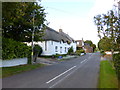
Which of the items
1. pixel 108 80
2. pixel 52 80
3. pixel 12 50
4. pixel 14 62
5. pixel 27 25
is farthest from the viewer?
pixel 27 25

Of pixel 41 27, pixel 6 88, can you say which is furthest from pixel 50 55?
pixel 6 88

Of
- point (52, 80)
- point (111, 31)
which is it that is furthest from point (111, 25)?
point (52, 80)

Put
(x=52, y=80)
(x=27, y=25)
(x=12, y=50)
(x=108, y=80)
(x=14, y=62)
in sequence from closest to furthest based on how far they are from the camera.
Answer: (x=108, y=80) → (x=52, y=80) → (x=12, y=50) → (x=14, y=62) → (x=27, y=25)

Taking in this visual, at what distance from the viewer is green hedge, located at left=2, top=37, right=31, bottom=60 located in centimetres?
1353

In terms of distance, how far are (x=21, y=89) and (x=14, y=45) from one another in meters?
8.94

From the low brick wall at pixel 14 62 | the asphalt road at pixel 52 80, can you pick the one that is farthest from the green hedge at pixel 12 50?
the asphalt road at pixel 52 80

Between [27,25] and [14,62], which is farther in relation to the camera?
[27,25]

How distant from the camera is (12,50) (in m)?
14.5

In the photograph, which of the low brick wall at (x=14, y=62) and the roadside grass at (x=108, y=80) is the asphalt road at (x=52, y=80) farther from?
the low brick wall at (x=14, y=62)

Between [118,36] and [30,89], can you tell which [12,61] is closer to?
[30,89]

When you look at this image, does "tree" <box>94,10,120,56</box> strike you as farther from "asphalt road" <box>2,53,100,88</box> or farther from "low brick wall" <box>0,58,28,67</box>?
"low brick wall" <box>0,58,28,67</box>

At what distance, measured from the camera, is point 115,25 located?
1072 centimetres

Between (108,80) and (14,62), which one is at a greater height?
(14,62)

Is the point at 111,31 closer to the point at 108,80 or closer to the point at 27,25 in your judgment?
the point at 108,80
